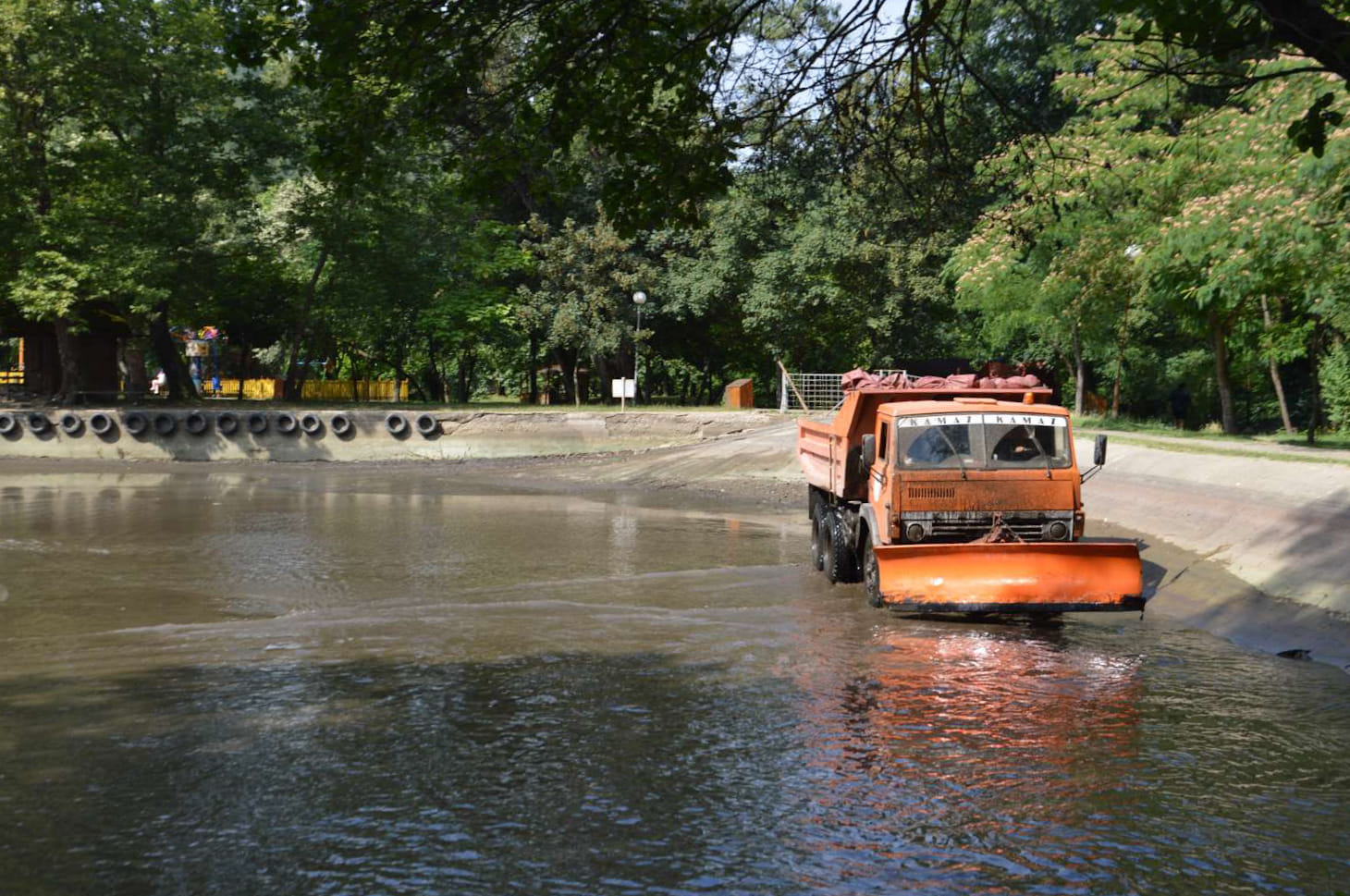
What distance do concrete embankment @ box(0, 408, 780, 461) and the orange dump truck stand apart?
2426 centimetres

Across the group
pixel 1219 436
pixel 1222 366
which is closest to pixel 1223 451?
pixel 1219 436

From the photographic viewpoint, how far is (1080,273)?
32312 millimetres

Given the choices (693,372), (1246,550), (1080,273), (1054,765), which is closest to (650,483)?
(1080,273)

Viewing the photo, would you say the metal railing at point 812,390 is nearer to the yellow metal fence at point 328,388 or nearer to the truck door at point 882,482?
the truck door at point 882,482

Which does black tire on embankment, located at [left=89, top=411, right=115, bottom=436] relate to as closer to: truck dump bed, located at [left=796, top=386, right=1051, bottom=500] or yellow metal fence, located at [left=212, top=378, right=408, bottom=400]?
yellow metal fence, located at [left=212, top=378, right=408, bottom=400]

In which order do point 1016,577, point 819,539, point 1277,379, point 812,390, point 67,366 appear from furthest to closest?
point 67,366
point 812,390
point 1277,379
point 819,539
point 1016,577

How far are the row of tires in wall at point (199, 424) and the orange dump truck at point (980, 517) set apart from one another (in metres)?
26.2

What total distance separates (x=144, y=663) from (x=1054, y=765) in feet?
24.7

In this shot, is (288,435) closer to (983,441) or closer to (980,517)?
(983,441)

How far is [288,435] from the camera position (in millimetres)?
39906

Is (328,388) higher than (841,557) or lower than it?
higher

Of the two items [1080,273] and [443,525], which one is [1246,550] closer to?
[443,525]

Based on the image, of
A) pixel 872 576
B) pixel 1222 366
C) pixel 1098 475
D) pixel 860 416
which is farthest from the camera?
pixel 1222 366

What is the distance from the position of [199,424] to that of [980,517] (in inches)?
1237
